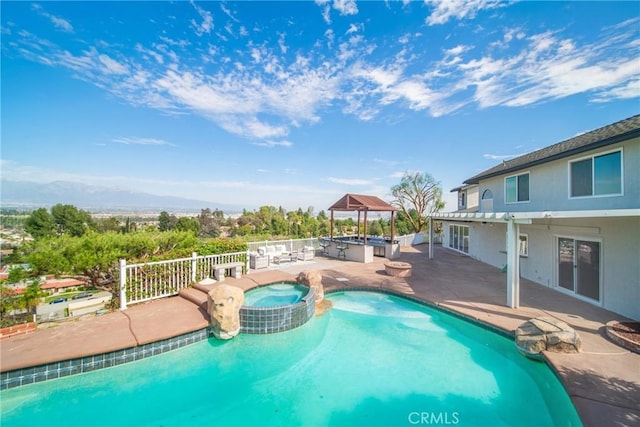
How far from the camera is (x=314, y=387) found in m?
4.29

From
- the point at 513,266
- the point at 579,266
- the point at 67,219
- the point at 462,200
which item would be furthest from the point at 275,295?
the point at 67,219

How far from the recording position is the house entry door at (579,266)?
708 centimetres

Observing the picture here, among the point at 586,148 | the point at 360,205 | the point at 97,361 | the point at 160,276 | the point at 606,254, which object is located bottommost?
the point at 97,361

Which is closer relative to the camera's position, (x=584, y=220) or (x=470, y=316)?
(x=470, y=316)

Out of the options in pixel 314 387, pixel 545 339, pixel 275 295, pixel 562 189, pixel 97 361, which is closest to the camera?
pixel 314 387

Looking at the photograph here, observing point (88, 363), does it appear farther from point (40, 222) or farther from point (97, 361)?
point (40, 222)

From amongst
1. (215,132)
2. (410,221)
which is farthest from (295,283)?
(410,221)

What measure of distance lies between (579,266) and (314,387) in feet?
30.2

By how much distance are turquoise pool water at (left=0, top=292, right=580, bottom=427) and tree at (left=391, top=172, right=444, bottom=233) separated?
23.4m

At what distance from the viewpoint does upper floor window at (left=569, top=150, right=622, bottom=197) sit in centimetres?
652

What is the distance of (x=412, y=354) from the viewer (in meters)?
5.32

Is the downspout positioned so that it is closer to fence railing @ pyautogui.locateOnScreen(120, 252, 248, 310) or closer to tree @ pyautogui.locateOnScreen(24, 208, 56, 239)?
fence railing @ pyautogui.locateOnScreen(120, 252, 248, 310)

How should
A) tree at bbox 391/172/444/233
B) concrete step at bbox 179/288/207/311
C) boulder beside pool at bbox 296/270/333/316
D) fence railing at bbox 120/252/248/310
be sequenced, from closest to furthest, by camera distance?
concrete step at bbox 179/288/207/311, fence railing at bbox 120/252/248/310, boulder beside pool at bbox 296/270/333/316, tree at bbox 391/172/444/233

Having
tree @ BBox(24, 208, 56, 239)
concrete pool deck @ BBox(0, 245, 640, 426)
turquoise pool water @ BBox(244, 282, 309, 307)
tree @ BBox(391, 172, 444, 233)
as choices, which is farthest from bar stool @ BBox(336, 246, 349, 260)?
tree @ BBox(24, 208, 56, 239)
